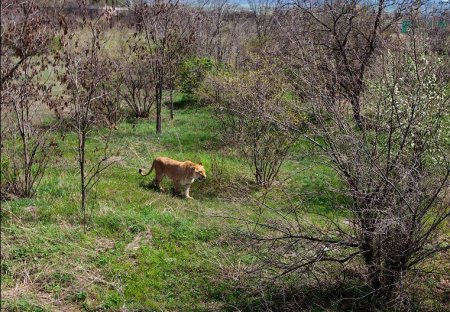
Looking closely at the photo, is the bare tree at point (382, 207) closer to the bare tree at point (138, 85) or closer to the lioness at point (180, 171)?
the lioness at point (180, 171)

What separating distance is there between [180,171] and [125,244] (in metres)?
2.51

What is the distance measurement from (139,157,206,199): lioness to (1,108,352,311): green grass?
322 mm

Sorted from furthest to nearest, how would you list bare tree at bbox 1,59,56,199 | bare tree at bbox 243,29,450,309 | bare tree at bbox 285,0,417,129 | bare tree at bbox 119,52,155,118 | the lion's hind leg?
bare tree at bbox 119,52,155,118
bare tree at bbox 285,0,417,129
the lion's hind leg
bare tree at bbox 1,59,56,199
bare tree at bbox 243,29,450,309

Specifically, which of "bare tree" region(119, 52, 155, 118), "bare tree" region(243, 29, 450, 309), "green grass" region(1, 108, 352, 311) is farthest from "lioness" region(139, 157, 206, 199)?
"bare tree" region(119, 52, 155, 118)

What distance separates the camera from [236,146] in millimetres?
11844

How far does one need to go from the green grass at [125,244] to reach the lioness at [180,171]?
32 centimetres

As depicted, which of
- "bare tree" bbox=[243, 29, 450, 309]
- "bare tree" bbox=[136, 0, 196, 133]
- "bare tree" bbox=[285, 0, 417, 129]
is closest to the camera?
"bare tree" bbox=[243, 29, 450, 309]

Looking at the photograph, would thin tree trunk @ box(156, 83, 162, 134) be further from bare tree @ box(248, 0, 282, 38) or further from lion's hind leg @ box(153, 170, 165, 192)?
bare tree @ box(248, 0, 282, 38)

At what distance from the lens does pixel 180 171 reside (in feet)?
30.4

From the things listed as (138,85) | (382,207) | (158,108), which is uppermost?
(382,207)

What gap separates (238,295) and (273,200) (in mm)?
3715

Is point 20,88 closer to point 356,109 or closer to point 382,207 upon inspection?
point 356,109

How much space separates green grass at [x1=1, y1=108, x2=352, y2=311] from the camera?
19.2 ft

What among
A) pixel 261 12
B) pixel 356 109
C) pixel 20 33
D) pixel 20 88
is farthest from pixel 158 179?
pixel 261 12
